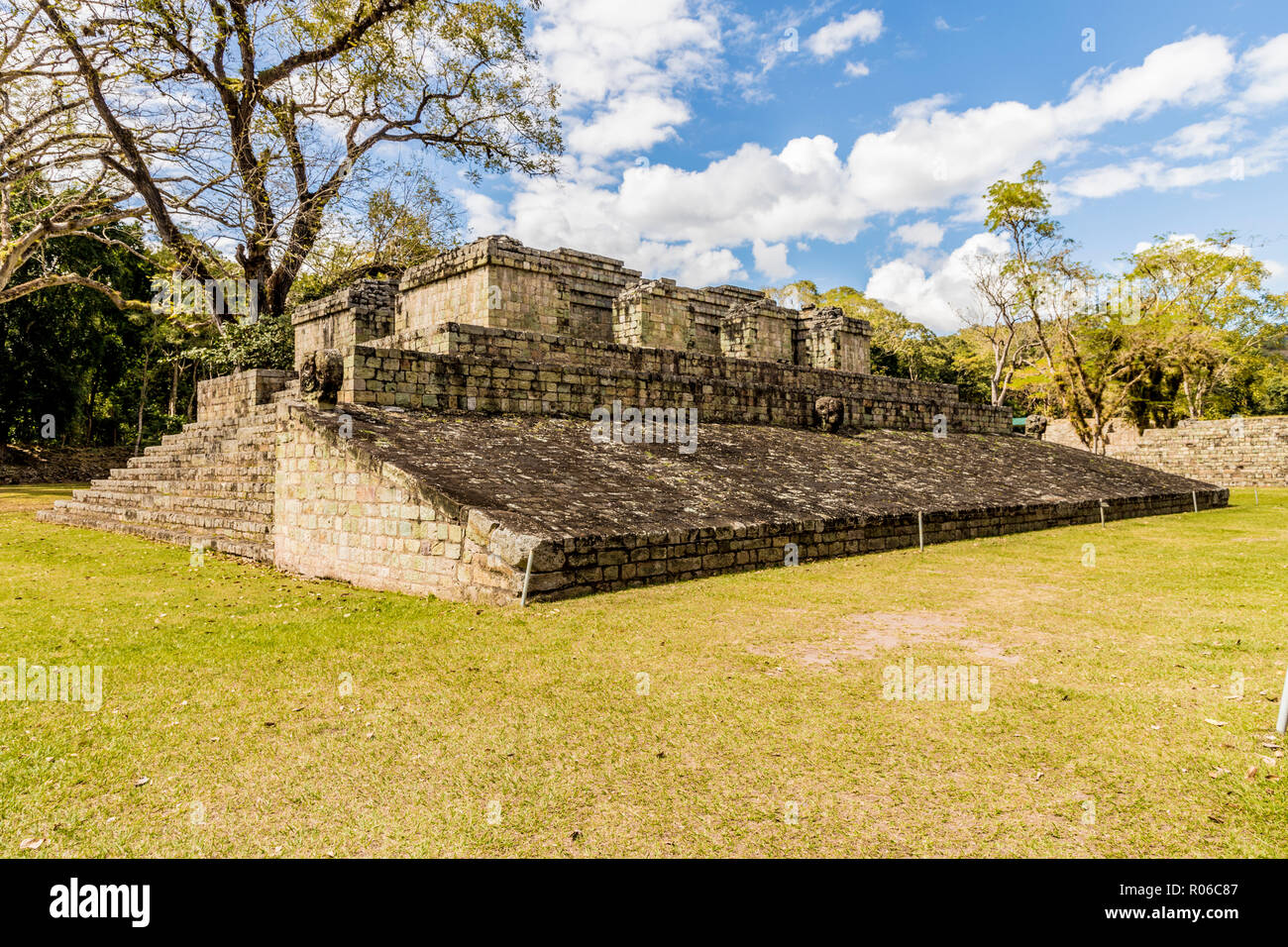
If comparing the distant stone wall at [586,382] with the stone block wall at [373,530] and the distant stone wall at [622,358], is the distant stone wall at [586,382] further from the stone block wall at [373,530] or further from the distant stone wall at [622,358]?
the stone block wall at [373,530]

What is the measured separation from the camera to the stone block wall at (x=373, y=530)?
6695 mm

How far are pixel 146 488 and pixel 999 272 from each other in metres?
34.9

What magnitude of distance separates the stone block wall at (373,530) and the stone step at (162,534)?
0.56 metres

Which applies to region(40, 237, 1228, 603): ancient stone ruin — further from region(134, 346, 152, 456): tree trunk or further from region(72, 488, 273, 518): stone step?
region(134, 346, 152, 456): tree trunk

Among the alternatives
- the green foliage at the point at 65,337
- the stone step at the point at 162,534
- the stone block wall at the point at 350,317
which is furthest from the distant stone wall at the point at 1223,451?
the green foliage at the point at 65,337

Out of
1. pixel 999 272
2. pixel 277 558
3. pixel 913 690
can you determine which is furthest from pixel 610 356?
pixel 999 272

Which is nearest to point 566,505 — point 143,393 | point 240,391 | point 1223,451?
point 240,391

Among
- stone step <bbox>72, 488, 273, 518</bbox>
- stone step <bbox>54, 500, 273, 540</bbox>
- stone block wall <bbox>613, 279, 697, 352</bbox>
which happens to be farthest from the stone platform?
stone block wall <bbox>613, 279, 697, 352</bbox>

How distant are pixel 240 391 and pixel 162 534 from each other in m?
3.89

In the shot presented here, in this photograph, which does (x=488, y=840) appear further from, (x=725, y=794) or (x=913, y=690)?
(x=913, y=690)

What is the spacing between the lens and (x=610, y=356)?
14.8m

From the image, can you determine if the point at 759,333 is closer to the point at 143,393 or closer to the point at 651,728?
the point at 651,728

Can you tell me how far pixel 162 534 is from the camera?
11.6m
